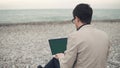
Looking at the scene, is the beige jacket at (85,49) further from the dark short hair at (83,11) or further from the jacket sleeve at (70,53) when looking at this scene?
the dark short hair at (83,11)

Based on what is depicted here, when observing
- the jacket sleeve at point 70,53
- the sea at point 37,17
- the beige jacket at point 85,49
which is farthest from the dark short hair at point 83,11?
the sea at point 37,17

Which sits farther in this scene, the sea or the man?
the sea

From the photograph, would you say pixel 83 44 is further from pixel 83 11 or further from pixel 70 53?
pixel 83 11

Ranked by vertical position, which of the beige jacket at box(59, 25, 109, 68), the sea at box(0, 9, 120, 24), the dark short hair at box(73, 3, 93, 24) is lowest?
the sea at box(0, 9, 120, 24)

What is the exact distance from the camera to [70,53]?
4086 mm

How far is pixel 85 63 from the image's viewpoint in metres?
4.23

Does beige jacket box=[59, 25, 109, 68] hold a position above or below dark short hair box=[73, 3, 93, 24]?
below

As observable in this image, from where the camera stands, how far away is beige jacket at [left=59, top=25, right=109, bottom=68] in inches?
160

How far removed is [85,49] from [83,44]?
0.27 feet

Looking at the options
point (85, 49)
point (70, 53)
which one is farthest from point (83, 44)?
point (70, 53)

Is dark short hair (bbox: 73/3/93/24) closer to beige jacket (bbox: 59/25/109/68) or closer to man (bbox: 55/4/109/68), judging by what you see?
man (bbox: 55/4/109/68)

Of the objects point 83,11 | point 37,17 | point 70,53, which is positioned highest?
point 83,11

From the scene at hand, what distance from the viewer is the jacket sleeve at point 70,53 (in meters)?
4.06

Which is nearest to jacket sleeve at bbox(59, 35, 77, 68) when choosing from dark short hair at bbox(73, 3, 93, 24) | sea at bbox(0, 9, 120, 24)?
dark short hair at bbox(73, 3, 93, 24)
